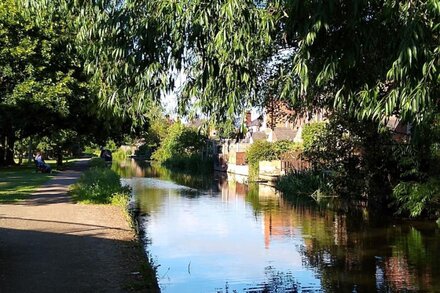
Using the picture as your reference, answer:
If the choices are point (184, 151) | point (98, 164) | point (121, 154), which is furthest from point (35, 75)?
point (121, 154)

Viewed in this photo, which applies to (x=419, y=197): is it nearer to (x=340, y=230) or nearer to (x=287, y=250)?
(x=340, y=230)

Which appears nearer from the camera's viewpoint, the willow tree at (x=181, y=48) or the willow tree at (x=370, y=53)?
the willow tree at (x=370, y=53)

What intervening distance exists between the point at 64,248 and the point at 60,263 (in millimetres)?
1515

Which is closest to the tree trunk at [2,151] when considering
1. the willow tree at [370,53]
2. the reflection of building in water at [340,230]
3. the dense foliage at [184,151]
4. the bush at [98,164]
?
the bush at [98,164]

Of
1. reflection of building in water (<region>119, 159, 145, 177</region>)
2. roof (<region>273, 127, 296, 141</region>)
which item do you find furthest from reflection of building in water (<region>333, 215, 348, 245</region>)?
roof (<region>273, 127, 296, 141</region>)

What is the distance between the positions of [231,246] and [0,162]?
36.7m

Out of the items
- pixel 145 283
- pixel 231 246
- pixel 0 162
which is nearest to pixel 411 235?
pixel 231 246

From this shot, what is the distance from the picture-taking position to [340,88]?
5.61 meters

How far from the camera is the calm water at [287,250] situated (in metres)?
11.7

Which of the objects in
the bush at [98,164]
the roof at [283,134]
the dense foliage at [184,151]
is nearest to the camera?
the bush at [98,164]

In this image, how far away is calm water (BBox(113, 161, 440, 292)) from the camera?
1166cm

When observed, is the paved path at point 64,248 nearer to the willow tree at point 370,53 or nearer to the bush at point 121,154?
the willow tree at point 370,53

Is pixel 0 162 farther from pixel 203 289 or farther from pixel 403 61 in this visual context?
pixel 403 61

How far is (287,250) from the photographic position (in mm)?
15227
